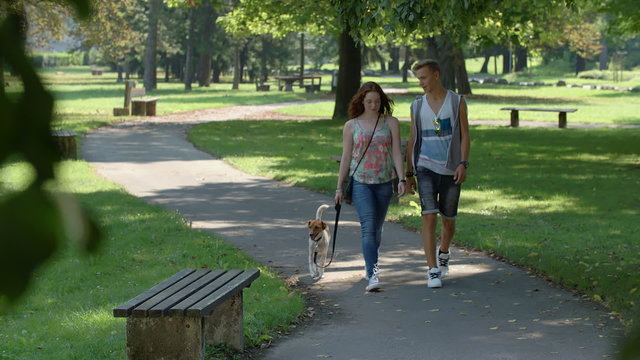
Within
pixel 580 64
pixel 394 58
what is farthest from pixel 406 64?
pixel 580 64

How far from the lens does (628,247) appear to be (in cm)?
1131

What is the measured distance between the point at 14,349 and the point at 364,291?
3.19m

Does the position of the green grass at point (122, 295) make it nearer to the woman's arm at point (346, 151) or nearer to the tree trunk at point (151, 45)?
the woman's arm at point (346, 151)

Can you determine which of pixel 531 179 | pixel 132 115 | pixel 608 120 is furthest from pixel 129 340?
pixel 608 120

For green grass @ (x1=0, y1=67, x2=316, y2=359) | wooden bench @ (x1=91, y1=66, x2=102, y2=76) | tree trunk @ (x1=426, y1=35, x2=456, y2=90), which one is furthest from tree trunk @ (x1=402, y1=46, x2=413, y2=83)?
green grass @ (x1=0, y1=67, x2=316, y2=359)

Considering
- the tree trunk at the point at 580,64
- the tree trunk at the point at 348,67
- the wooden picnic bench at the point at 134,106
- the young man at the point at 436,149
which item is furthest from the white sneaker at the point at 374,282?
the tree trunk at the point at 580,64

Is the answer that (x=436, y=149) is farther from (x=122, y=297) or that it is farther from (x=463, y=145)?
(x=122, y=297)

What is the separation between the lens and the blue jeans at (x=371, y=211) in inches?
359

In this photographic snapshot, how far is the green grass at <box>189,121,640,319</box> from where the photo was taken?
404 inches

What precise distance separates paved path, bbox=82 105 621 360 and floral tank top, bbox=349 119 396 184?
38.8 inches

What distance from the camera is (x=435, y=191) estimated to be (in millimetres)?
9242

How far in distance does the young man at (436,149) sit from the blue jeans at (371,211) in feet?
1.16

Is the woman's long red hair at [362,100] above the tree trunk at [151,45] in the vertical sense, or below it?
below

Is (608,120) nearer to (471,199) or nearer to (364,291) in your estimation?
(471,199)
